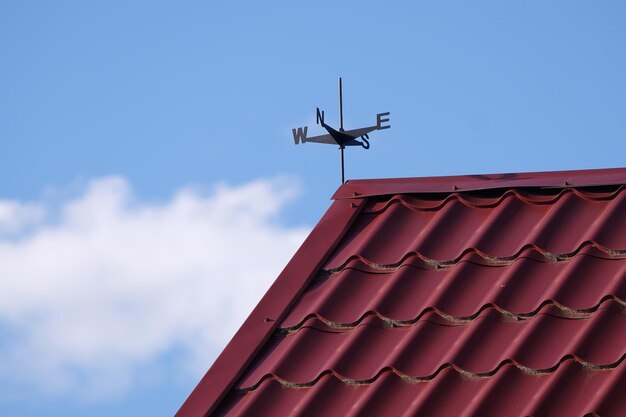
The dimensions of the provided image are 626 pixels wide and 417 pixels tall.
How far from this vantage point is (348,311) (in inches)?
191

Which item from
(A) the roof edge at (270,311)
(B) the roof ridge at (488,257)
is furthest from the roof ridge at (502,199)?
(B) the roof ridge at (488,257)

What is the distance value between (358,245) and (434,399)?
1070mm

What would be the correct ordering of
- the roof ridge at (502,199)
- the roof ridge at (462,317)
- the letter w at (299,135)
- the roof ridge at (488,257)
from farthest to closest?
the letter w at (299,135), the roof ridge at (502,199), the roof ridge at (488,257), the roof ridge at (462,317)

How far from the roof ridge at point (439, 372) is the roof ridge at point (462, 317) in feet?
0.86

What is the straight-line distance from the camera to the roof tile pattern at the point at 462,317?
4.23 m

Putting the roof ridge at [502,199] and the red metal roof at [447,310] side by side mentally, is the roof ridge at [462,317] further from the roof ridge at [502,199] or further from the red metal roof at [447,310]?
the roof ridge at [502,199]

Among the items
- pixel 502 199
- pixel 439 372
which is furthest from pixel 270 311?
pixel 502 199

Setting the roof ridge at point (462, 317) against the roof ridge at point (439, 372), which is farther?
the roof ridge at point (462, 317)

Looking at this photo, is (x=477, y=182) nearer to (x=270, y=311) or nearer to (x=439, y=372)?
(x=270, y=311)

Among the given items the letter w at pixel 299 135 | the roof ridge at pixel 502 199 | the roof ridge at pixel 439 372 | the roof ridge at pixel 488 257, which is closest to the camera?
the roof ridge at pixel 439 372

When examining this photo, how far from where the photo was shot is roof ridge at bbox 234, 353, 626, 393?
4.19 metres

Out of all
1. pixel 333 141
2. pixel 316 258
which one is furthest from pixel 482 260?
pixel 333 141

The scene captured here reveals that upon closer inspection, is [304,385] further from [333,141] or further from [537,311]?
[333,141]

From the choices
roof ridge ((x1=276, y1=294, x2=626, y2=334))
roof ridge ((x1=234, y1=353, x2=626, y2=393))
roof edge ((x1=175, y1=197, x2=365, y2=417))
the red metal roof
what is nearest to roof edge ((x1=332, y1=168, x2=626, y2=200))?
the red metal roof
